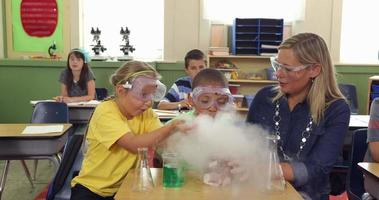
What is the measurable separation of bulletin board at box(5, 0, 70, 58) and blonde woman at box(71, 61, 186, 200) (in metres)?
4.30

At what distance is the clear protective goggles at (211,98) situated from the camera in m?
1.80

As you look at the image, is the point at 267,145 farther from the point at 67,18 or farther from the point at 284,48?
the point at 67,18

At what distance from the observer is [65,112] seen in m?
3.81

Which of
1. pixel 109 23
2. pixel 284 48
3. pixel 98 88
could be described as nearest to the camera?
pixel 284 48

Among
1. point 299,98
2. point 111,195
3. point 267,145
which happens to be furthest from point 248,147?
point 111,195

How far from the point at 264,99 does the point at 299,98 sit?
18 centimetres

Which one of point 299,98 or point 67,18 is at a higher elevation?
point 67,18

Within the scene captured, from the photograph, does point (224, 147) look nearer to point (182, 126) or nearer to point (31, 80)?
point (182, 126)

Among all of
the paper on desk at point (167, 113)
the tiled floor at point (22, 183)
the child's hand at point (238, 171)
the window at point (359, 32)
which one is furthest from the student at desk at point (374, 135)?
the window at point (359, 32)

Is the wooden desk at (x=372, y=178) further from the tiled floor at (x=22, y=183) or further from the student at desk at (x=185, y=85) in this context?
the tiled floor at (x=22, y=183)

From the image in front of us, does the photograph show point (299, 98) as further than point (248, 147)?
Yes

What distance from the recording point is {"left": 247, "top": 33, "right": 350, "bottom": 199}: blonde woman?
1.77 m

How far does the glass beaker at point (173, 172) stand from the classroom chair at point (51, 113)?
8.19 ft

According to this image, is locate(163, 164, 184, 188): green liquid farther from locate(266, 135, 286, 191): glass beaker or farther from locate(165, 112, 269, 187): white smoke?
locate(266, 135, 286, 191): glass beaker
